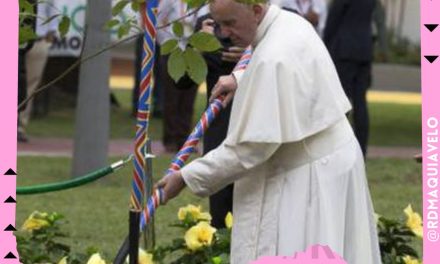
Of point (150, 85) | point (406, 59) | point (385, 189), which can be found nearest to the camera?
point (150, 85)

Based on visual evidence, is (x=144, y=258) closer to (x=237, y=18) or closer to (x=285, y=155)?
(x=285, y=155)

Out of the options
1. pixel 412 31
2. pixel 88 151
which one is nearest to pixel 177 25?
pixel 88 151

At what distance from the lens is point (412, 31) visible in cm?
3250

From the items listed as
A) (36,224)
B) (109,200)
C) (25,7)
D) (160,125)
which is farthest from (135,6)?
Result: (160,125)

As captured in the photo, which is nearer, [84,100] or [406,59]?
[84,100]

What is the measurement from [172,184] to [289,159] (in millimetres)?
455

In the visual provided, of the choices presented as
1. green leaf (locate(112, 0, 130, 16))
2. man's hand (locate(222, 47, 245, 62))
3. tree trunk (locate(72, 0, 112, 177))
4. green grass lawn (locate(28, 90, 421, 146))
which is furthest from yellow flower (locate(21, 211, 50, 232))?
green grass lawn (locate(28, 90, 421, 146))

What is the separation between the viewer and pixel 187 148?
17.4 ft

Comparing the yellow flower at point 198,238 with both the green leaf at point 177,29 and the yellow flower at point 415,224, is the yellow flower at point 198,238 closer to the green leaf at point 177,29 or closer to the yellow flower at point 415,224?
the yellow flower at point 415,224

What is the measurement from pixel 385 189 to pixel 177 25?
6028 millimetres

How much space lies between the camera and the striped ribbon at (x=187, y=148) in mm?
4906

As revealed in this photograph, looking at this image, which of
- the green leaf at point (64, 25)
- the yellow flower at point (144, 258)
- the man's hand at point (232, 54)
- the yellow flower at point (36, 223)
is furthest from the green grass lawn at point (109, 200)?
the green leaf at point (64, 25)

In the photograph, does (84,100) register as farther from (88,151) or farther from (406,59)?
(406,59)

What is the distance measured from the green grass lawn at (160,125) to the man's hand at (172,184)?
10030 millimetres
